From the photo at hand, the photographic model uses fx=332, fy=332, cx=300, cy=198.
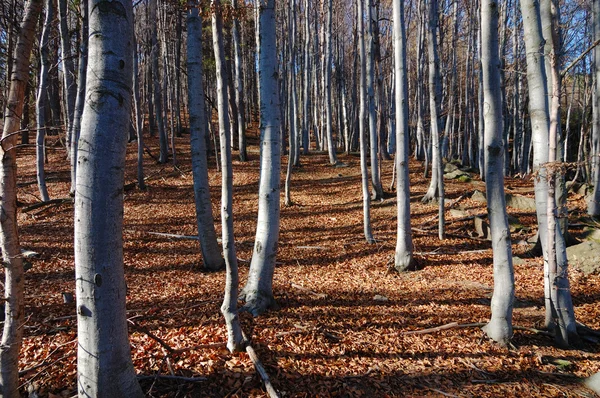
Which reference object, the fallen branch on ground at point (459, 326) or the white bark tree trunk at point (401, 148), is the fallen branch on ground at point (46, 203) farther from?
the fallen branch on ground at point (459, 326)

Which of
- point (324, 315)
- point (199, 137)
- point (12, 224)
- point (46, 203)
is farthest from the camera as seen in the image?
point (46, 203)

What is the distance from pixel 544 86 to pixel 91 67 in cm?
488

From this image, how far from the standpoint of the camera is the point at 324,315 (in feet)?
15.7

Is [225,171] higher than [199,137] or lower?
lower

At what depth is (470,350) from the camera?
13.3ft

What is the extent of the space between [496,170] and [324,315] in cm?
296

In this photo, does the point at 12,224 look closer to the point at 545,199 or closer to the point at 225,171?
the point at 225,171

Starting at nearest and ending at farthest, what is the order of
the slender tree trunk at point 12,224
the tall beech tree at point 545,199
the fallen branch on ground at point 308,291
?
the slender tree trunk at point 12,224 < the tall beech tree at point 545,199 < the fallen branch on ground at point 308,291

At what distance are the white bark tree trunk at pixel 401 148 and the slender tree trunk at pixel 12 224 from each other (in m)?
6.00

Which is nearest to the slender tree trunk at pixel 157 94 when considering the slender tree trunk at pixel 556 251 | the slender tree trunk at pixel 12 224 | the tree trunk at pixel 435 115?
the tree trunk at pixel 435 115

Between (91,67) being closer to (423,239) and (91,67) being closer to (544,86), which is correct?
(544,86)

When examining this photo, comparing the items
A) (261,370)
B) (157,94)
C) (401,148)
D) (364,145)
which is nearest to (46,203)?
(157,94)

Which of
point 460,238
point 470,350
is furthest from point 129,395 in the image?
point 460,238

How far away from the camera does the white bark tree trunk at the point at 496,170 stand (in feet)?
13.2
